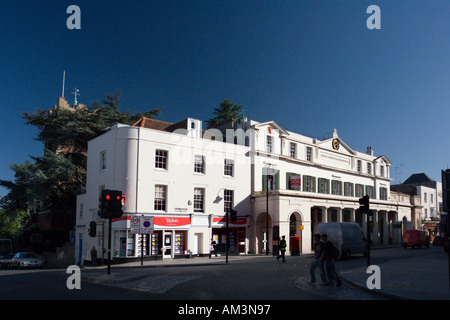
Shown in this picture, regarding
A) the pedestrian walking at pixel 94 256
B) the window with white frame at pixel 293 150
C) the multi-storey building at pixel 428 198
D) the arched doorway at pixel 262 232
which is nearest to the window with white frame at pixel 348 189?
the window with white frame at pixel 293 150

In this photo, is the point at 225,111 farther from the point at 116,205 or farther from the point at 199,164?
the point at 116,205

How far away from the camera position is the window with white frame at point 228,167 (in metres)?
35.3

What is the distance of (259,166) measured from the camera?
37344 mm

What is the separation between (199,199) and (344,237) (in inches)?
481

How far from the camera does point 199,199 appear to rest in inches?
1302

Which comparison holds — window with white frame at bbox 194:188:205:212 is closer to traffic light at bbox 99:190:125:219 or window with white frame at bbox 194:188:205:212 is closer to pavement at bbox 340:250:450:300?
traffic light at bbox 99:190:125:219

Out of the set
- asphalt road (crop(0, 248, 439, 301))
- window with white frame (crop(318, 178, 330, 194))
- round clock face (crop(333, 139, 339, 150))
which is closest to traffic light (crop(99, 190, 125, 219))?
asphalt road (crop(0, 248, 439, 301))

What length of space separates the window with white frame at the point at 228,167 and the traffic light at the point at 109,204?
1888 centimetres

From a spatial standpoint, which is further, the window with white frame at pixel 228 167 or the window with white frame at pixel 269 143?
the window with white frame at pixel 269 143

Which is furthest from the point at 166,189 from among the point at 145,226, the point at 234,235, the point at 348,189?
the point at 348,189

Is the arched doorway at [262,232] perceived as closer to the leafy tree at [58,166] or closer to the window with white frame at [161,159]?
the window with white frame at [161,159]
